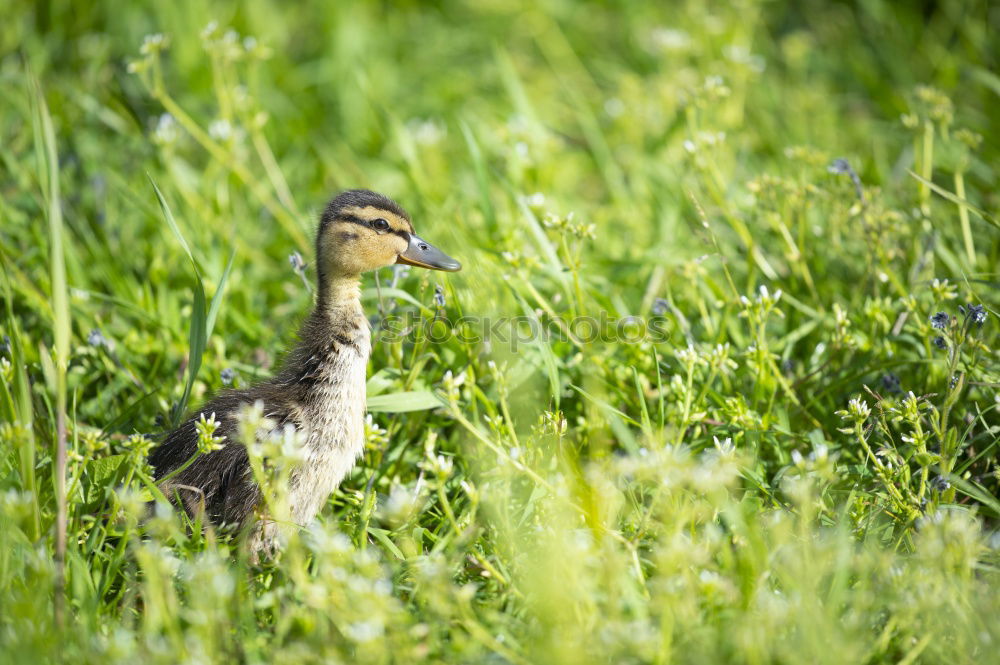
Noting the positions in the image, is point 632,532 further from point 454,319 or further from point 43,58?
point 43,58

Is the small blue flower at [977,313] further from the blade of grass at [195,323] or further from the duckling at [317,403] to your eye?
the blade of grass at [195,323]

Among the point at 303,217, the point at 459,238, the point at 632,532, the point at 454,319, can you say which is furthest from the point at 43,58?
the point at 632,532

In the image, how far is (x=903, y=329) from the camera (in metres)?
3.63

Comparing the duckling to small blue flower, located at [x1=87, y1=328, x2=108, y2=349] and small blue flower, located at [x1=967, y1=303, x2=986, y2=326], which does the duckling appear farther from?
small blue flower, located at [x1=967, y1=303, x2=986, y2=326]

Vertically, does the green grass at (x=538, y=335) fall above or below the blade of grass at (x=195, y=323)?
below

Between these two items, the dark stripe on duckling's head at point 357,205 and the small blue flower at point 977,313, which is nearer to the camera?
the small blue flower at point 977,313

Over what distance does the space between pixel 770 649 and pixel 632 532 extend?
2.39 ft

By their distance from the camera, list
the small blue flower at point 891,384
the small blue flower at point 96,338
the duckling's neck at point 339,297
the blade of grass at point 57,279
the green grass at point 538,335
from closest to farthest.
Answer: the green grass at point 538,335, the blade of grass at point 57,279, the duckling's neck at point 339,297, the small blue flower at point 891,384, the small blue flower at point 96,338

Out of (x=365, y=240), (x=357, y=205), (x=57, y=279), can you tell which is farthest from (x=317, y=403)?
(x=57, y=279)

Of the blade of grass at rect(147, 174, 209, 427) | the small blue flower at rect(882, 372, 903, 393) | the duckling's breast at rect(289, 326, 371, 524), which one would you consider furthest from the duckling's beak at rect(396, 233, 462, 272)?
the small blue flower at rect(882, 372, 903, 393)

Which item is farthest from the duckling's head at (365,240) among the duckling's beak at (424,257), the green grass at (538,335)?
the green grass at (538,335)

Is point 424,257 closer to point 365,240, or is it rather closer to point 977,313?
point 365,240

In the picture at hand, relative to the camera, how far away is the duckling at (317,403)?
2902 mm

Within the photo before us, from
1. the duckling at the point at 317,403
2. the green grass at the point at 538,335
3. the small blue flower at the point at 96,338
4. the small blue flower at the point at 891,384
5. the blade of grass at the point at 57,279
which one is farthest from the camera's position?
the small blue flower at the point at 96,338
